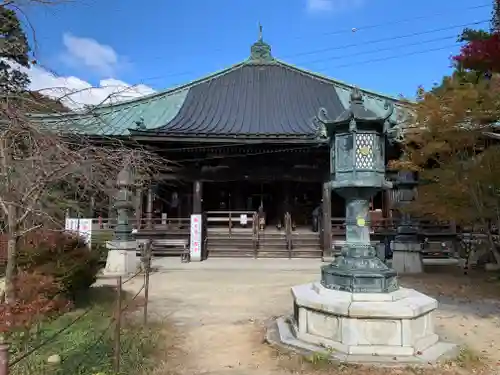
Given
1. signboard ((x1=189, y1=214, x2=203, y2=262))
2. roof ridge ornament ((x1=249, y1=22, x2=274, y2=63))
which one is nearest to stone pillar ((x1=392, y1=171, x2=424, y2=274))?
signboard ((x1=189, y1=214, x2=203, y2=262))

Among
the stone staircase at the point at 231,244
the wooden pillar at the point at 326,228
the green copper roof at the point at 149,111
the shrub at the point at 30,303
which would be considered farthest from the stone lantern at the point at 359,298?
the green copper roof at the point at 149,111

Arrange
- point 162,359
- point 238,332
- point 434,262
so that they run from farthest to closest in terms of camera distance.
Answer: point 434,262
point 238,332
point 162,359

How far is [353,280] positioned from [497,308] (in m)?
4.29

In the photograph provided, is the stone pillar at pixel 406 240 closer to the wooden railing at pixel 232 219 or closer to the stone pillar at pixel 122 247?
the wooden railing at pixel 232 219

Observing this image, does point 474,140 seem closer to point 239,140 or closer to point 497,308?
point 497,308

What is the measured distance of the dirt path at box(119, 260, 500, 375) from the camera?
477 cm

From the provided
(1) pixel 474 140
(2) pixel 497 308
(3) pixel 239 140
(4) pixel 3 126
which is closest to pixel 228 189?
(3) pixel 239 140

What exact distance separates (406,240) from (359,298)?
27.7 ft

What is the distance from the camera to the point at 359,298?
4941 millimetres

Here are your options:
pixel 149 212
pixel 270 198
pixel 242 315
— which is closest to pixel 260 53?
pixel 270 198

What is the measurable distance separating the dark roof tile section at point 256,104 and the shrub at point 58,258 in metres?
9.50

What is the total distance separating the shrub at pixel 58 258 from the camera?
21.4ft

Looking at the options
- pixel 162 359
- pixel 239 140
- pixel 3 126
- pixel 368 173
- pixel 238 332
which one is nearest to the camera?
pixel 3 126

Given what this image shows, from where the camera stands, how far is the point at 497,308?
25.2 ft
